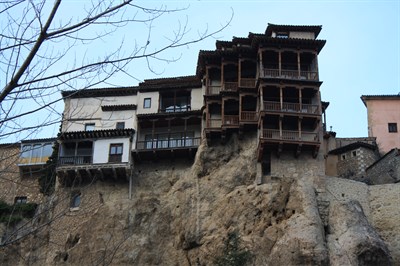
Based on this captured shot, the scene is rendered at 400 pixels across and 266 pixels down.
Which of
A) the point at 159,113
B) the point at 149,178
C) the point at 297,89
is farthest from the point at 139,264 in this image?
the point at 297,89

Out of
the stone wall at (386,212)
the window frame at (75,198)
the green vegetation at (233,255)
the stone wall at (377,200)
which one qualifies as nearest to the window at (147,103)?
the window frame at (75,198)

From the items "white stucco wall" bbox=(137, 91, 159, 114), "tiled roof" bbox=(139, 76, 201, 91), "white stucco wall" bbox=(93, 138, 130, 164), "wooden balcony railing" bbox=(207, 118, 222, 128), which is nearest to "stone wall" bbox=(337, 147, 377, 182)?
"wooden balcony railing" bbox=(207, 118, 222, 128)

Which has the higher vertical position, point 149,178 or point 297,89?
point 297,89

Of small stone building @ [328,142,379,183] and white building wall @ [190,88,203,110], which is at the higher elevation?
white building wall @ [190,88,203,110]

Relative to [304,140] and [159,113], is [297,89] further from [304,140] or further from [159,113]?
[159,113]

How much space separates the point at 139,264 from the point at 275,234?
9.07m

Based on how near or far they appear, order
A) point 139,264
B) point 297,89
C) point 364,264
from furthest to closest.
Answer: point 297,89 < point 139,264 < point 364,264

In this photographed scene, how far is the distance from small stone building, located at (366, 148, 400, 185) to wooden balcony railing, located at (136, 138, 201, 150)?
13791 mm

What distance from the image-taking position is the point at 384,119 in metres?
50.6

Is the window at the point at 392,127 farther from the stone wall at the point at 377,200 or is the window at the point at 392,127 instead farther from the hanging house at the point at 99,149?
the hanging house at the point at 99,149

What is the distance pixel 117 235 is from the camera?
38.1 m

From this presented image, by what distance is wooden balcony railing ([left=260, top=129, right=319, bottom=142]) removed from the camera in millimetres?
37875

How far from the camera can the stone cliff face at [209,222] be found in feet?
104

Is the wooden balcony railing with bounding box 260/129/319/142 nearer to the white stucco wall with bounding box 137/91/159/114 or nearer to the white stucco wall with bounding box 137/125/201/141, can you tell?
the white stucco wall with bounding box 137/125/201/141
